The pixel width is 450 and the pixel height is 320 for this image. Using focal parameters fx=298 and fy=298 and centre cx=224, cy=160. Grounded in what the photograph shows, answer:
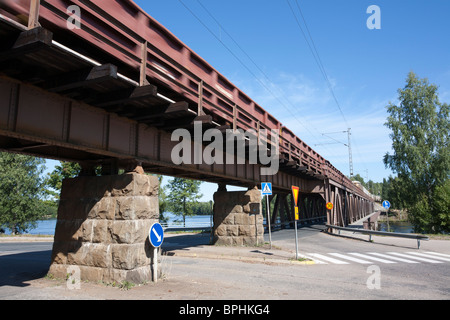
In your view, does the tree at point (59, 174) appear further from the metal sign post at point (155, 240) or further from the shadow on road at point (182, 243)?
the metal sign post at point (155, 240)

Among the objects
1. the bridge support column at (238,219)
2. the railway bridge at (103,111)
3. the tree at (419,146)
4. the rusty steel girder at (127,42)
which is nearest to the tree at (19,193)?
the bridge support column at (238,219)

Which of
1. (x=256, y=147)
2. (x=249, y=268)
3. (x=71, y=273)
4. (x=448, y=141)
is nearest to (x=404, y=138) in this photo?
(x=448, y=141)

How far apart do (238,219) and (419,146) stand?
31.3 m

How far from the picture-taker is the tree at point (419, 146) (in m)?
35.2

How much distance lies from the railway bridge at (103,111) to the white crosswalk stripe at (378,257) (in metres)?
6.58

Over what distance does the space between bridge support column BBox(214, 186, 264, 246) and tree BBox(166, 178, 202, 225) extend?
96.0ft

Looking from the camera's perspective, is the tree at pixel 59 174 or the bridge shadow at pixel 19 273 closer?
the bridge shadow at pixel 19 273

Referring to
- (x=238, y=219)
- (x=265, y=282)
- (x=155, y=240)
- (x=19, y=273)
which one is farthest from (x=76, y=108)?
(x=238, y=219)

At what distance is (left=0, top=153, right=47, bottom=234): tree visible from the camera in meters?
34.9

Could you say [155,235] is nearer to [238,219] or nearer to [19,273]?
[19,273]

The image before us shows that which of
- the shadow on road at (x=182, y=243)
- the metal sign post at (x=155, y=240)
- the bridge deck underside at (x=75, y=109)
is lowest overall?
the shadow on road at (x=182, y=243)

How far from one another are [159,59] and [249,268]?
25.8ft
